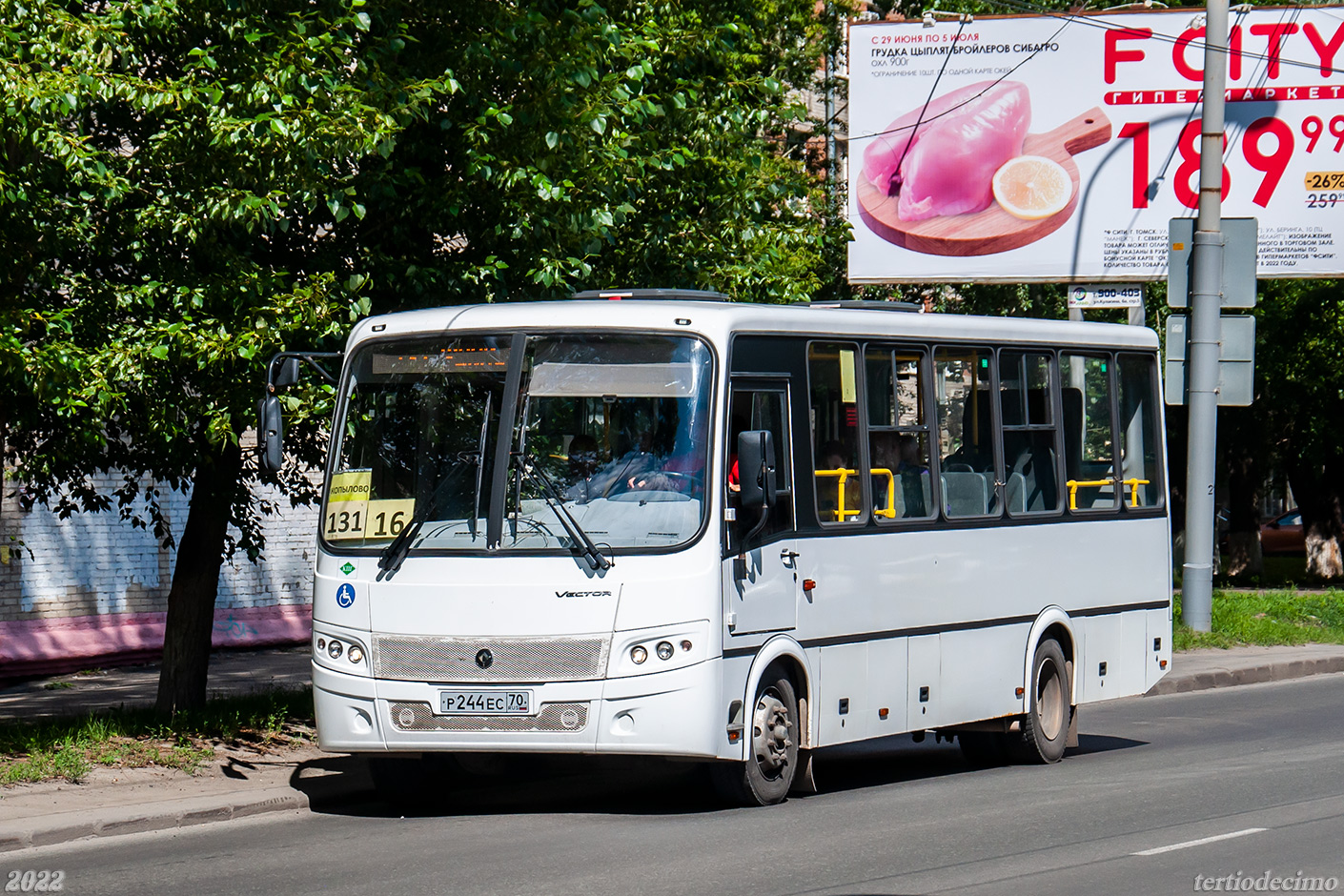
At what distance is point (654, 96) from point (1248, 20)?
12.7 m

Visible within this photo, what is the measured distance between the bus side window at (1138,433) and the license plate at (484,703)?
19.4 ft

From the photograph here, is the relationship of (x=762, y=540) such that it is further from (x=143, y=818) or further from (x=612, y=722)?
(x=143, y=818)

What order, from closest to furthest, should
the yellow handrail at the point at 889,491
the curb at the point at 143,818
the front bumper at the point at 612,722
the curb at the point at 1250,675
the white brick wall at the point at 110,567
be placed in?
1. the curb at the point at 143,818
2. the front bumper at the point at 612,722
3. the yellow handrail at the point at 889,491
4. the curb at the point at 1250,675
5. the white brick wall at the point at 110,567

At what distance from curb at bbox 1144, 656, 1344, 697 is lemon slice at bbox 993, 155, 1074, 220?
249 inches

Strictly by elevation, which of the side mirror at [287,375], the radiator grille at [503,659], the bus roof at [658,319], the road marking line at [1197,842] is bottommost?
the road marking line at [1197,842]

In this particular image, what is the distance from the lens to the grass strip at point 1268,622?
71.3 ft

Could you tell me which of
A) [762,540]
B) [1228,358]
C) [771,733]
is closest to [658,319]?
[762,540]

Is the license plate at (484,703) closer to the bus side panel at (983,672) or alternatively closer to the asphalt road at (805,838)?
the asphalt road at (805,838)

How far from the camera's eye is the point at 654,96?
13.7m

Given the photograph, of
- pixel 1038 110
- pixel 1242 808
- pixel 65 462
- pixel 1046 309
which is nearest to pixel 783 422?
pixel 1242 808

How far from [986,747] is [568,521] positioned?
4.65 meters

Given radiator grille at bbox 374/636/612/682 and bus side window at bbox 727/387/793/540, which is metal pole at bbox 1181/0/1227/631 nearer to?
bus side window at bbox 727/387/793/540

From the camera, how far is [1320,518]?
40562mm

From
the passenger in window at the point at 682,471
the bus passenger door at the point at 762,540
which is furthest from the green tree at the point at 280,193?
the passenger in window at the point at 682,471
